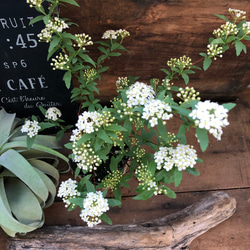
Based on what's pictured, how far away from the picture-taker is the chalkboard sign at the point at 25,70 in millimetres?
1009

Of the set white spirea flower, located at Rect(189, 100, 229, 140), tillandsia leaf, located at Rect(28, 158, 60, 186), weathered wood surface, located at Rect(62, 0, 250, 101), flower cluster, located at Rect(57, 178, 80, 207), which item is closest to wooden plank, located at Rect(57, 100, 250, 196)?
tillandsia leaf, located at Rect(28, 158, 60, 186)

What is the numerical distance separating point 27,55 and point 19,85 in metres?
0.20

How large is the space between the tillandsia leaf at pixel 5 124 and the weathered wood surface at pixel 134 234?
1.48 ft

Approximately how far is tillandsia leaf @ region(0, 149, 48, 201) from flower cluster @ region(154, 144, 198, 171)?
529 millimetres

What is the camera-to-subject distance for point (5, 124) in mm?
1264

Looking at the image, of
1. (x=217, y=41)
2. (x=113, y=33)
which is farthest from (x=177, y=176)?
(x=113, y=33)

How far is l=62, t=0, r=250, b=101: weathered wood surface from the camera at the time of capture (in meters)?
1.09

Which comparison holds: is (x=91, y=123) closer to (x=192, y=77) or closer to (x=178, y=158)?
(x=178, y=158)

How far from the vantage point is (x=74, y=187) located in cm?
94

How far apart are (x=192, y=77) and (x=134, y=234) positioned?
91 centimetres

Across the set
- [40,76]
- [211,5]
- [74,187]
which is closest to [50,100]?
[40,76]

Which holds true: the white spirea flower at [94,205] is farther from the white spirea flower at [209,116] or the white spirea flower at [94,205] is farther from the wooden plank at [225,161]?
the wooden plank at [225,161]

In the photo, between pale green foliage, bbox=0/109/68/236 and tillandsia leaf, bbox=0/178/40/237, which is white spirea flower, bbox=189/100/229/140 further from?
tillandsia leaf, bbox=0/178/40/237

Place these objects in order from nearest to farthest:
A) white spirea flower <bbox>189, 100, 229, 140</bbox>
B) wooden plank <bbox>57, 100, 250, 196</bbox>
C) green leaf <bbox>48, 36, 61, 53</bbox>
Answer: white spirea flower <bbox>189, 100, 229, 140</bbox>, green leaf <bbox>48, 36, 61, 53</bbox>, wooden plank <bbox>57, 100, 250, 196</bbox>
